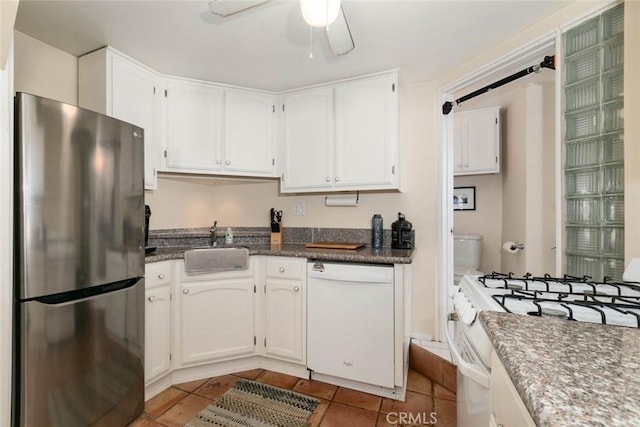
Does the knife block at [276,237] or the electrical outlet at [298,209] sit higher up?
the electrical outlet at [298,209]

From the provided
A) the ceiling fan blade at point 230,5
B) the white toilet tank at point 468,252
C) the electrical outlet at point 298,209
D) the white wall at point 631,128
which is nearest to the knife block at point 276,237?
the electrical outlet at point 298,209

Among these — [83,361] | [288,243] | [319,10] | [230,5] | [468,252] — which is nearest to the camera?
[319,10]

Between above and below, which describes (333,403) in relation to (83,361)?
below

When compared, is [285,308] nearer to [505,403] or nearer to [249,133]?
[249,133]

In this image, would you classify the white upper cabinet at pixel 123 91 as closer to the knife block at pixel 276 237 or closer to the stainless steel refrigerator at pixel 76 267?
the stainless steel refrigerator at pixel 76 267

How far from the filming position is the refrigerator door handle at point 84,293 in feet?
3.88

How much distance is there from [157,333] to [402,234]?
1823 mm

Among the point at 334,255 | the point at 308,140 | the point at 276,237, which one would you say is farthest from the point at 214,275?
the point at 308,140

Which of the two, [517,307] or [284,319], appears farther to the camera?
[284,319]

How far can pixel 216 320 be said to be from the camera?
1979 mm

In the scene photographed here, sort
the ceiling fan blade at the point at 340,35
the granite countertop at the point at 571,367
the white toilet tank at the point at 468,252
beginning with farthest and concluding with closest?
the white toilet tank at the point at 468,252 < the ceiling fan blade at the point at 340,35 < the granite countertop at the point at 571,367

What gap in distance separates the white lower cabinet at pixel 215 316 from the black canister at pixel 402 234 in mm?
1135

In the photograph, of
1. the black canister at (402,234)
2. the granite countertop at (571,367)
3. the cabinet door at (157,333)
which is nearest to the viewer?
the granite countertop at (571,367)

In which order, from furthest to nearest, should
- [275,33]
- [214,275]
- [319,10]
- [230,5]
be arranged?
[214,275], [275,33], [230,5], [319,10]
